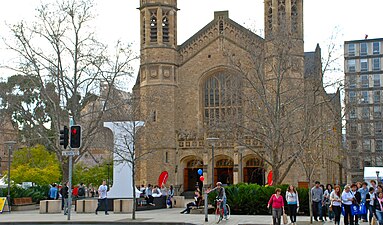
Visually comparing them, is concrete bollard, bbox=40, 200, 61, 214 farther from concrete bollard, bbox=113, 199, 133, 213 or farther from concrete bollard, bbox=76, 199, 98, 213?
concrete bollard, bbox=113, 199, 133, 213

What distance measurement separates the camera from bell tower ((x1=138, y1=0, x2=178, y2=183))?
47688mm

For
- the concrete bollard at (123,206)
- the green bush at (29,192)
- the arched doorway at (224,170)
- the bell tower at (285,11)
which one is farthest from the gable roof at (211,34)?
the concrete bollard at (123,206)

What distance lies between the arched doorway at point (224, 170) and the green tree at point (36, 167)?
42.0 ft

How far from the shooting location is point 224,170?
164 feet

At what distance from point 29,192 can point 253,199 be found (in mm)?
14913

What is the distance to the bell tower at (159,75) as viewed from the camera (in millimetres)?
47688

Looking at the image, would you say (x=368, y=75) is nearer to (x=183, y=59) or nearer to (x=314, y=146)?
(x=183, y=59)

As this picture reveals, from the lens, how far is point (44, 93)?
3462 cm

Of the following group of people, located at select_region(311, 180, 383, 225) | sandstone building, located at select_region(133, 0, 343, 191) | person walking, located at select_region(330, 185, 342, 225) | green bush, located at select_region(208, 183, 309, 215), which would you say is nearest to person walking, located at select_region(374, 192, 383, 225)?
group of people, located at select_region(311, 180, 383, 225)

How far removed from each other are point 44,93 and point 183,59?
17707 millimetres

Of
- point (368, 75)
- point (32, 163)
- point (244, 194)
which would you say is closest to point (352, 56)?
point (368, 75)

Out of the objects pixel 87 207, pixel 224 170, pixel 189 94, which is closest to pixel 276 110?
pixel 87 207

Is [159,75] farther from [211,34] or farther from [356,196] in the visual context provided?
[356,196]

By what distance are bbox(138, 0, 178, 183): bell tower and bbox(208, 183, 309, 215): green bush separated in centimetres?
2054
